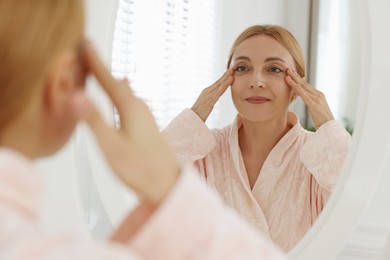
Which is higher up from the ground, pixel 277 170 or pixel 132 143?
pixel 132 143

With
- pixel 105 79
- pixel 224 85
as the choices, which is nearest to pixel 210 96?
pixel 224 85

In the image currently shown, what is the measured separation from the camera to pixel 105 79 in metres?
0.30

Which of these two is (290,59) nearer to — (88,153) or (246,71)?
(246,71)

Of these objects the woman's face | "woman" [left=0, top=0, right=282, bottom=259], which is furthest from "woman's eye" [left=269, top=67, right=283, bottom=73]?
"woman" [left=0, top=0, right=282, bottom=259]

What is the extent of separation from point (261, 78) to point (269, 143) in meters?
0.08

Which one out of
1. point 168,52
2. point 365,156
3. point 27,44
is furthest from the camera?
point 168,52

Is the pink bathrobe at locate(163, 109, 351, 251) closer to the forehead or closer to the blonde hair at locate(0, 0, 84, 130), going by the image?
the forehead

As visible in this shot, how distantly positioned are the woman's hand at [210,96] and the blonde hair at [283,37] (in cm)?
5

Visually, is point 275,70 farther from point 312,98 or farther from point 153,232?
point 153,232

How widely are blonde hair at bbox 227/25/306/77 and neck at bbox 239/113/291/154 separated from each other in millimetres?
69

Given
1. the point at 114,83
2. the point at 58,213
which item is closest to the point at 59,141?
the point at 114,83

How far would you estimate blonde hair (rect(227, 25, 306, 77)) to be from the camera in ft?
2.15

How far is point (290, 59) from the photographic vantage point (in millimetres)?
655

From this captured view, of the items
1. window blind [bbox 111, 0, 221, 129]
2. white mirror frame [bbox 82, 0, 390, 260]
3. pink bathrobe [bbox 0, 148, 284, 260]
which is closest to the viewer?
pink bathrobe [bbox 0, 148, 284, 260]
